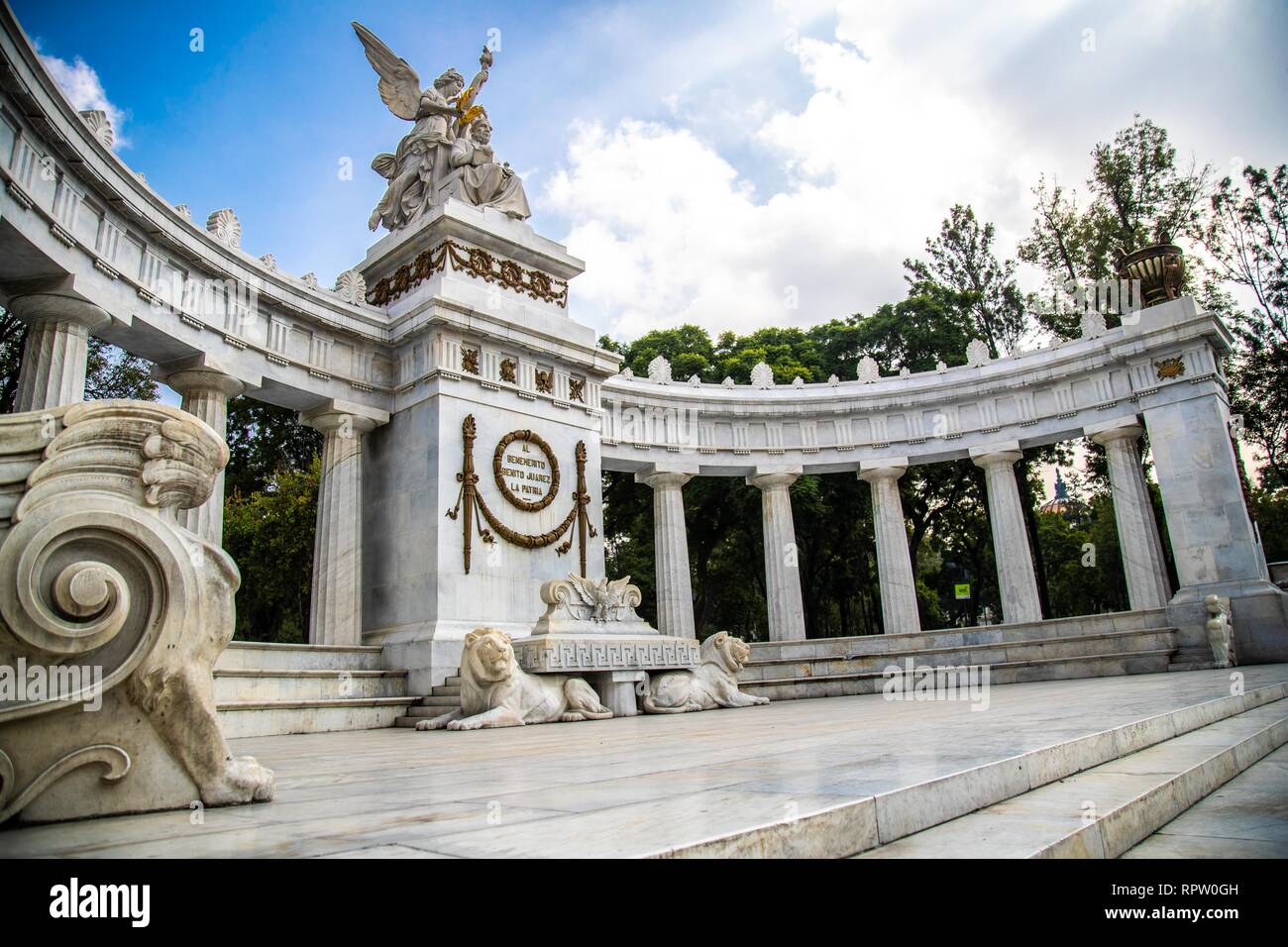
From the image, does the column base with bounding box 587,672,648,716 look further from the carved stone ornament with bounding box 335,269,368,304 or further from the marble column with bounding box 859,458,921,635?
the marble column with bounding box 859,458,921,635

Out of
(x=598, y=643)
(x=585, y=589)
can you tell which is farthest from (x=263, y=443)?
(x=598, y=643)

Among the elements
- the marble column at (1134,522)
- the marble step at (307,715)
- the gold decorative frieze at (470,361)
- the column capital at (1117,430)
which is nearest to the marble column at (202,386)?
the gold decorative frieze at (470,361)

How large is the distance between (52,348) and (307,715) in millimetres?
8640

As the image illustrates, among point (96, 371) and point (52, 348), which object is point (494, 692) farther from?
point (96, 371)

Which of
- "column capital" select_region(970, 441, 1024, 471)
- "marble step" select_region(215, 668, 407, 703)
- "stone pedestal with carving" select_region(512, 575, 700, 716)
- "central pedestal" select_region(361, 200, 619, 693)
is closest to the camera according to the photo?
"marble step" select_region(215, 668, 407, 703)

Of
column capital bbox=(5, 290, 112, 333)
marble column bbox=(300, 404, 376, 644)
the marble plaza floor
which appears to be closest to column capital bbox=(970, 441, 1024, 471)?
marble column bbox=(300, 404, 376, 644)

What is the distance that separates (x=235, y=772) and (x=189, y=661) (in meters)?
0.67

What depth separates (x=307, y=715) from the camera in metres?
13.9

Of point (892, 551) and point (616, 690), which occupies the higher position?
point (892, 551)

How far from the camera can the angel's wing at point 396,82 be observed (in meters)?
24.5

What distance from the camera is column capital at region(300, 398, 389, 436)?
2125cm

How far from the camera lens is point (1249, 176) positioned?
3297 centimetres

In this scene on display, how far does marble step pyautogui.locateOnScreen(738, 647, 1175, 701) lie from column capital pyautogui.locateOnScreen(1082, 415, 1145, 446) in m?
9.94

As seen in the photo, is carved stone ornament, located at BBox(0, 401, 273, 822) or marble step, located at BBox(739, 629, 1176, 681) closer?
carved stone ornament, located at BBox(0, 401, 273, 822)
